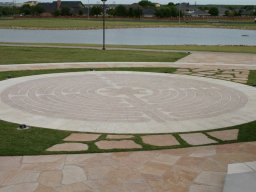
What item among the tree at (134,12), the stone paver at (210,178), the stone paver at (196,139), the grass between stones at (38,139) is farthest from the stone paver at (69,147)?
the tree at (134,12)

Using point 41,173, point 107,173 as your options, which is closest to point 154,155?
point 107,173

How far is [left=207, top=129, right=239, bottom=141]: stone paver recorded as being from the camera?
8.64 m

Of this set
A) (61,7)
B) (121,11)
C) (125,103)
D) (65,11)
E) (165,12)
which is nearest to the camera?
A: (125,103)

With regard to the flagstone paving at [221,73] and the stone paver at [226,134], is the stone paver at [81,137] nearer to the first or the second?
the stone paver at [226,134]

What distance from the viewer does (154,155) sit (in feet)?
24.5

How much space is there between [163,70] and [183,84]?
12.4 ft

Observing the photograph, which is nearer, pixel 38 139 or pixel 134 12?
pixel 38 139

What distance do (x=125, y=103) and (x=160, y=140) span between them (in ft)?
12.1

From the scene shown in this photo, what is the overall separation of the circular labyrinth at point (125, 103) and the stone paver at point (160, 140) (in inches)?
19.4

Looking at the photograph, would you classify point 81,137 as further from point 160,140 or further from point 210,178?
point 210,178

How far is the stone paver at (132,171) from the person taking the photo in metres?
6.07

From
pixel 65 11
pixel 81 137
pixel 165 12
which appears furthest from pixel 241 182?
pixel 65 11

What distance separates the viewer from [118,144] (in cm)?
808

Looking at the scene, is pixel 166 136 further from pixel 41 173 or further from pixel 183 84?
pixel 183 84
